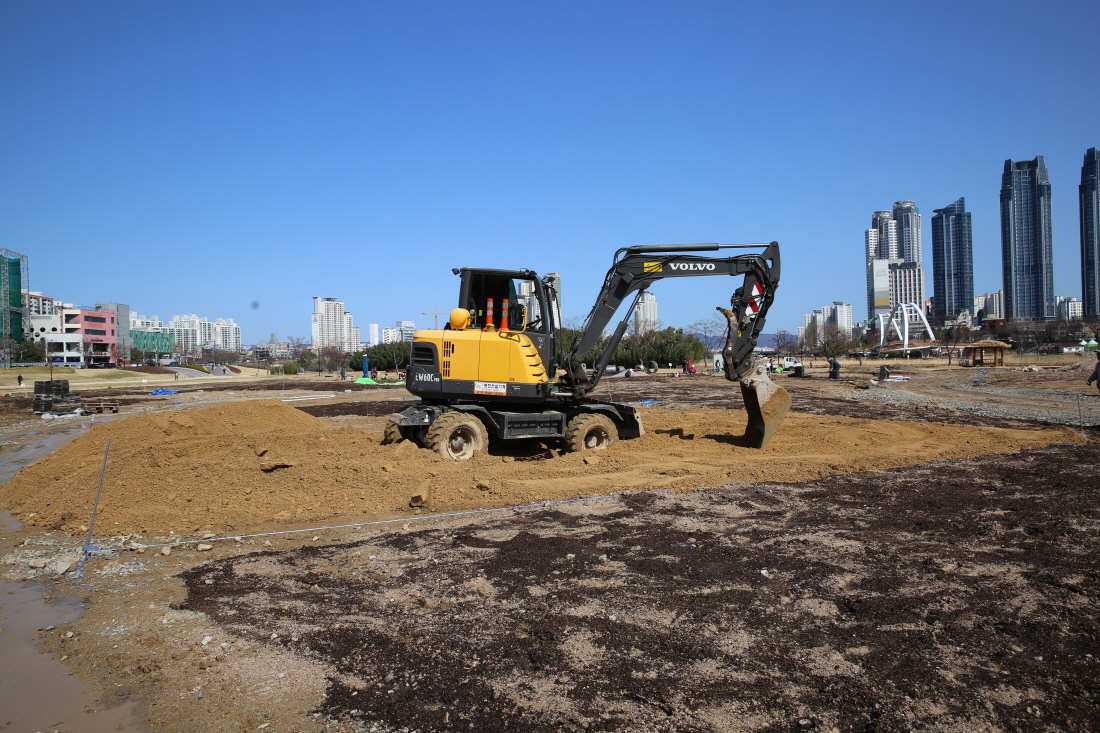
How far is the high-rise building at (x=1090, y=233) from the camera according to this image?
551ft

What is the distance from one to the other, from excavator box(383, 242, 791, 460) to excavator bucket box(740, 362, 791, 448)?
19 millimetres

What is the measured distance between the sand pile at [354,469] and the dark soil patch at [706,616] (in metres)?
1.66

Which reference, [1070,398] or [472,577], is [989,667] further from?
[1070,398]

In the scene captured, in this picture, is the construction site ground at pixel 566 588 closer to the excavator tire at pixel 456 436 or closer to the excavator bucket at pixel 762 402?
the excavator tire at pixel 456 436

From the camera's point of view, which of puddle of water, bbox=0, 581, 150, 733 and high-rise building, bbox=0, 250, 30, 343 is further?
high-rise building, bbox=0, 250, 30, 343

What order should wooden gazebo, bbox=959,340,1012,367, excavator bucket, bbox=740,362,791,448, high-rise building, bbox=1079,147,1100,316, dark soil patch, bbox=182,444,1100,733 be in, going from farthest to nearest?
high-rise building, bbox=1079,147,1100,316 < wooden gazebo, bbox=959,340,1012,367 < excavator bucket, bbox=740,362,791,448 < dark soil patch, bbox=182,444,1100,733

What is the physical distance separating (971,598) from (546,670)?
3371 millimetres

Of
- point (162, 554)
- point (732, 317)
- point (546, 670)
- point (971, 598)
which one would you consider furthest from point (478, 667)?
point (732, 317)

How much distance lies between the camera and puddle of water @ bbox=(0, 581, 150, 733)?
3791mm

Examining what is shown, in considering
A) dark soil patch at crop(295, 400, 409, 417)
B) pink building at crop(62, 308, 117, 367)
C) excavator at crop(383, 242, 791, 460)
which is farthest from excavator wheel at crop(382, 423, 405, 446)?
pink building at crop(62, 308, 117, 367)

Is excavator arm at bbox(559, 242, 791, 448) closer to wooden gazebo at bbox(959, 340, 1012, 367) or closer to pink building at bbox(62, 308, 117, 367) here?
wooden gazebo at bbox(959, 340, 1012, 367)

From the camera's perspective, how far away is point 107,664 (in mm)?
4492

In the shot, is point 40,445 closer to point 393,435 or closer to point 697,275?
point 393,435

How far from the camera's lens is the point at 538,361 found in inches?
470
